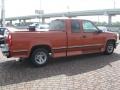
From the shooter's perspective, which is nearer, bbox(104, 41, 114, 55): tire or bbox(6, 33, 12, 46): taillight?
bbox(6, 33, 12, 46): taillight

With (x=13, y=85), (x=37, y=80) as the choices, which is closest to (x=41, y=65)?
(x=37, y=80)

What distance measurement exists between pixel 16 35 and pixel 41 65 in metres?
1.62

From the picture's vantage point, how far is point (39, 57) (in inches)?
360

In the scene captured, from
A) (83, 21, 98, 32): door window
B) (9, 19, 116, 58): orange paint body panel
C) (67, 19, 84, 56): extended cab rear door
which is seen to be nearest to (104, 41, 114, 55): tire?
(9, 19, 116, 58): orange paint body panel

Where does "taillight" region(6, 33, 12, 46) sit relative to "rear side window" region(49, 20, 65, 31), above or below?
below

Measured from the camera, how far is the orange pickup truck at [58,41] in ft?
27.8

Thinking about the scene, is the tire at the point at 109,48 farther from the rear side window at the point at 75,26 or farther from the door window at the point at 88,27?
the rear side window at the point at 75,26

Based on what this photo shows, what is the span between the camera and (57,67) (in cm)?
909

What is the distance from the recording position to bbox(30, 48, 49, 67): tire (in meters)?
8.98

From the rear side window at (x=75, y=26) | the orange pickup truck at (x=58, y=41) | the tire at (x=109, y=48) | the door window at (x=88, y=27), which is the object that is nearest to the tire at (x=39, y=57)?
the orange pickup truck at (x=58, y=41)

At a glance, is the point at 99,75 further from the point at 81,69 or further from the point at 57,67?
the point at 57,67

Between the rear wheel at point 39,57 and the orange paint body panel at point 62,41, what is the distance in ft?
0.82

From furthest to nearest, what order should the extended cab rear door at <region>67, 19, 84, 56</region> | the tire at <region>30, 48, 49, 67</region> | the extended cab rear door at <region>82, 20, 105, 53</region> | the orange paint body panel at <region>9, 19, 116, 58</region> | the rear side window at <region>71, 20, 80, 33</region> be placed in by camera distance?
the extended cab rear door at <region>82, 20, 105, 53</region> → the rear side window at <region>71, 20, 80, 33</region> → the extended cab rear door at <region>67, 19, 84, 56</region> → the tire at <region>30, 48, 49, 67</region> → the orange paint body panel at <region>9, 19, 116, 58</region>

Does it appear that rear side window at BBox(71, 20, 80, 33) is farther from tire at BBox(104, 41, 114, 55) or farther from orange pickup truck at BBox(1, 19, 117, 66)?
tire at BBox(104, 41, 114, 55)
